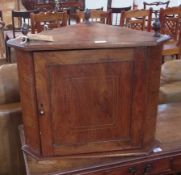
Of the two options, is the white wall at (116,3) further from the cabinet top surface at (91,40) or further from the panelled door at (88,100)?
the panelled door at (88,100)

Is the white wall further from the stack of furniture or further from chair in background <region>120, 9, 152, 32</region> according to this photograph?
the stack of furniture

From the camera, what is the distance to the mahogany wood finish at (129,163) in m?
1.23

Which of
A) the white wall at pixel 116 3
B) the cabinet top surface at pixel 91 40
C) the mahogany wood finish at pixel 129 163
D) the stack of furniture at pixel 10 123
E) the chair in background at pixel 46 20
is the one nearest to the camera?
the cabinet top surface at pixel 91 40

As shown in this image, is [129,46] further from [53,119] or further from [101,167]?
[101,167]

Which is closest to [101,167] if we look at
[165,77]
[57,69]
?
[57,69]

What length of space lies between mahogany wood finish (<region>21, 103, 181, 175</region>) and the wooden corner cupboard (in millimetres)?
31

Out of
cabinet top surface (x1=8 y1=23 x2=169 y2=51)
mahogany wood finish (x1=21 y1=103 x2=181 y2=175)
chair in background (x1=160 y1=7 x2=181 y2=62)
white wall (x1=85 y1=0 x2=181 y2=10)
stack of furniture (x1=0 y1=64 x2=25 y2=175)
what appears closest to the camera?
cabinet top surface (x1=8 y1=23 x2=169 y2=51)

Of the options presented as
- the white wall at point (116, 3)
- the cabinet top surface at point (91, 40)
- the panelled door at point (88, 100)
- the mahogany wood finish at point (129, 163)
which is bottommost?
the mahogany wood finish at point (129, 163)

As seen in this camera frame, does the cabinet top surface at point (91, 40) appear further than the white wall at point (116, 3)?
No

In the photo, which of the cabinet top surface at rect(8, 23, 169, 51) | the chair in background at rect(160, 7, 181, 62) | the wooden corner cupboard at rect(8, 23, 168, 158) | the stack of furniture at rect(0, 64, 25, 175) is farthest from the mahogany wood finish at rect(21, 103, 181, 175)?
the chair in background at rect(160, 7, 181, 62)

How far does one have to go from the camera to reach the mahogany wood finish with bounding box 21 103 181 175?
1.23 metres

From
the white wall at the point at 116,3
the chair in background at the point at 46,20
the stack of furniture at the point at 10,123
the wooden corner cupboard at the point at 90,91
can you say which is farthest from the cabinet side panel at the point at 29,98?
the white wall at the point at 116,3

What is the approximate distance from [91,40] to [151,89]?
330 millimetres

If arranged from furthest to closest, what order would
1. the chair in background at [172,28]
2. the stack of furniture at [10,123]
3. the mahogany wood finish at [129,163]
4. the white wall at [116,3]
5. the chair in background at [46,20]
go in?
the white wall at [116,3] < the chair in background at [172,28] < the chair in background at [46,20] < the stack of furniture at [10,123] < the mahogany wood finish at [129,163]
